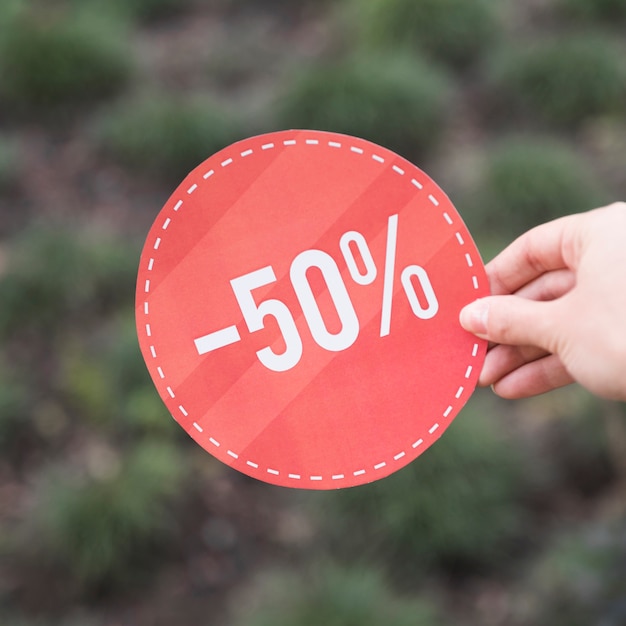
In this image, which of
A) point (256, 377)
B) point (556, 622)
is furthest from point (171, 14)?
point (256, 377)

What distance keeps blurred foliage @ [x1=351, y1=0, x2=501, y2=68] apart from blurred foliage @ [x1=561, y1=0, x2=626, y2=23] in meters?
0.43

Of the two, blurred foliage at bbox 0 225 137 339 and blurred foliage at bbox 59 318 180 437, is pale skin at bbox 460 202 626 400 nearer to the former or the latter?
blurred foliage at bbox 59 318 180 437

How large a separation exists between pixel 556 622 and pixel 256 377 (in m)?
1.58

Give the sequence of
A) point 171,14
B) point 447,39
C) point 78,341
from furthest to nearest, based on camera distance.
Result: point 171,14 < point 447,39 < point 78,341

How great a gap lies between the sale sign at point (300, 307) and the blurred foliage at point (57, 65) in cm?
366

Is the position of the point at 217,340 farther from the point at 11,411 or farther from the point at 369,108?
the point at 369,108

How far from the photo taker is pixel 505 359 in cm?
128

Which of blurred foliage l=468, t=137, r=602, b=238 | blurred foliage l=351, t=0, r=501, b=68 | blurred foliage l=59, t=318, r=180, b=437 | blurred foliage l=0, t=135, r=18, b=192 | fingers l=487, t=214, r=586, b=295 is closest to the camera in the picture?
fingers l=487, t=214, r=586, b=295

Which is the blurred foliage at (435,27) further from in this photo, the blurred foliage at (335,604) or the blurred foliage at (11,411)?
the blurred foliage at (335,604)

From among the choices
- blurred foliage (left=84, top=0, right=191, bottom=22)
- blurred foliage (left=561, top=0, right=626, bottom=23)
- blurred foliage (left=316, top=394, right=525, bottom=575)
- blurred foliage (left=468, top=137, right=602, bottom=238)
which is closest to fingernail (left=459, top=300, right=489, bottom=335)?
blurred foliage (left=316, top=394, right=525, bottom=575)

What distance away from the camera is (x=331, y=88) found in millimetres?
4031

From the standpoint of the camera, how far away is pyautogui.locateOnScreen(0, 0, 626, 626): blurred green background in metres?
2.57

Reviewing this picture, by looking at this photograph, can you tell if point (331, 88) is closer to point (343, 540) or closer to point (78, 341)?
point (78, 341)

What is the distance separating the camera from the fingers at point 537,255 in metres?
1.15
